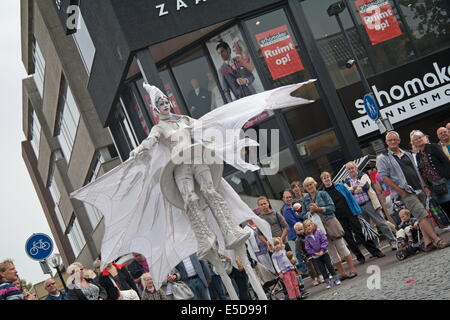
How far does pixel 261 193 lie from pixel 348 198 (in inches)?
335

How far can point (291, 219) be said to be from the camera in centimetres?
1319

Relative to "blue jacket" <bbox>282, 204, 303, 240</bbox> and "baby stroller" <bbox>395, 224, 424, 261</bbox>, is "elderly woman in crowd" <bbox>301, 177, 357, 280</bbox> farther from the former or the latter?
"baby stroller" <bbox>395, 224, 424, 261</bbox>

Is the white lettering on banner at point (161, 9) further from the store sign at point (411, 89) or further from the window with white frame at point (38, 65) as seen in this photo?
the window with white frame at point (38, 65)

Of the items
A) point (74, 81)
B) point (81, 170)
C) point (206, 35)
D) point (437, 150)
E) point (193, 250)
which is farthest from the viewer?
point (81, 170)

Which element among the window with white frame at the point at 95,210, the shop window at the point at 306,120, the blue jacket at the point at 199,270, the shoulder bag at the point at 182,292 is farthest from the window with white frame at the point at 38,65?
the shoulder bag at the point at 182,292

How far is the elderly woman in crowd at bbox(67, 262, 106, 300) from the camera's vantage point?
10109mm

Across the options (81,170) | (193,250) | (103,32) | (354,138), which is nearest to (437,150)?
(193,250)

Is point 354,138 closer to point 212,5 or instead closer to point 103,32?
point 212,5

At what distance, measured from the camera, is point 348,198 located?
511 inches

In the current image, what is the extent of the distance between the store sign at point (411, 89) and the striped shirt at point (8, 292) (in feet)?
48.3

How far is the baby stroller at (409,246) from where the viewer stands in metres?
10.9

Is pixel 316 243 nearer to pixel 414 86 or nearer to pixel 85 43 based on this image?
pixel 414 86

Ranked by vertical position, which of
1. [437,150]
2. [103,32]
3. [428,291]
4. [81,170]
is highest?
[103,32]

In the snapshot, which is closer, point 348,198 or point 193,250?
point 193,250
